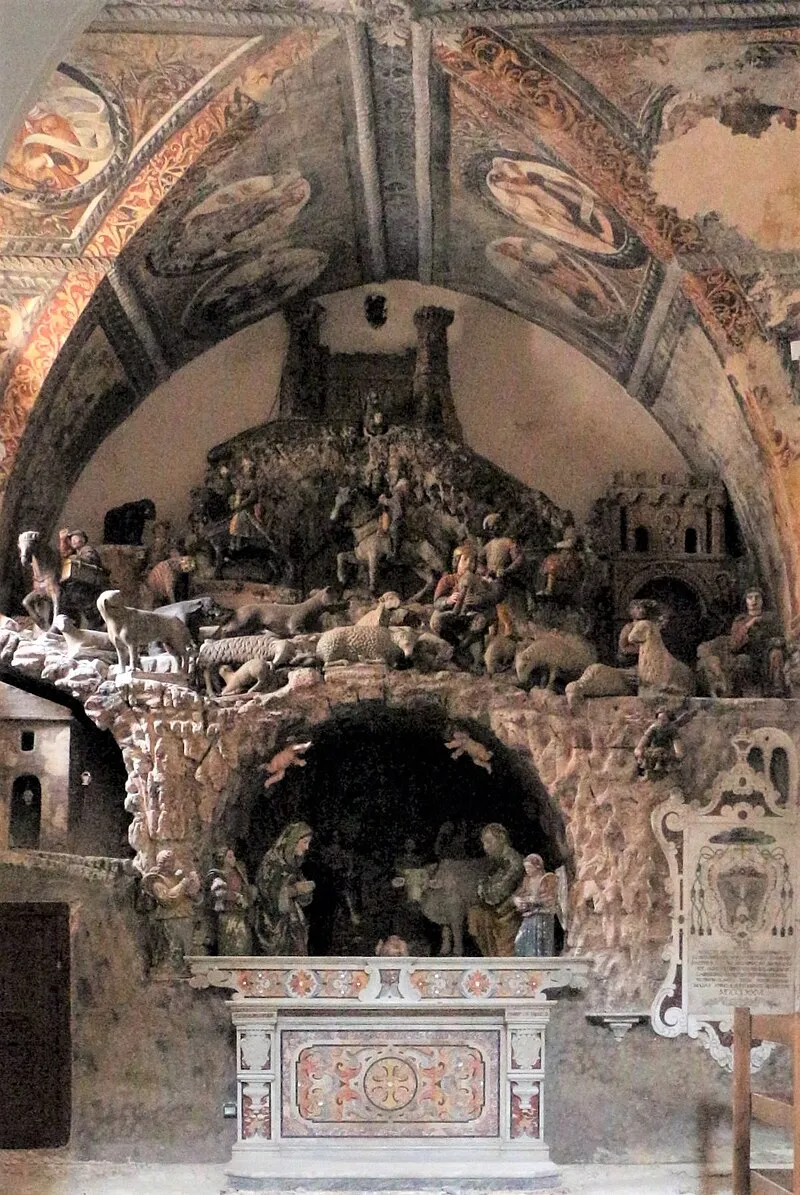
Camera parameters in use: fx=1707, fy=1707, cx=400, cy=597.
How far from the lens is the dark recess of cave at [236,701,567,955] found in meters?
15.0

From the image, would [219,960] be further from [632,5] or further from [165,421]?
[632,5]

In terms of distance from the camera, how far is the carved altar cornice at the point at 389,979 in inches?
536

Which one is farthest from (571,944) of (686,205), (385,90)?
(385,90)

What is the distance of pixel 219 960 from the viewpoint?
13602mm

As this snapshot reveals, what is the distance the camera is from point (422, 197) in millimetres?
14328

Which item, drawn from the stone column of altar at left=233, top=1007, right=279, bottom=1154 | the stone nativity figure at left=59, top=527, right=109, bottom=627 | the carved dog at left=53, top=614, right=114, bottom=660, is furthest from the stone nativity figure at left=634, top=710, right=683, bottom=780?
the stone nativity figure at left=59, top=527, right=109, bottom=627

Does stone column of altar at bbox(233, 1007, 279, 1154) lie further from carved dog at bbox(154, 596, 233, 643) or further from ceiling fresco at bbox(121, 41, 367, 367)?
ceiling fresco at bbox(121, 41, 367, 367)

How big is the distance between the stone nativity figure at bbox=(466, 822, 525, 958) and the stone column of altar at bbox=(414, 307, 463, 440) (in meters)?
3.76

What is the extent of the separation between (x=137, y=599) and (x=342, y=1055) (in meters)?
4.20

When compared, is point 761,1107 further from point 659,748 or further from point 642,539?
point 642,539

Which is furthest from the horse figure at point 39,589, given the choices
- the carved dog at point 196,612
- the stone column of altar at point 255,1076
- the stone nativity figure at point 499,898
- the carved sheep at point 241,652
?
the stone nativity figure at point 499,898

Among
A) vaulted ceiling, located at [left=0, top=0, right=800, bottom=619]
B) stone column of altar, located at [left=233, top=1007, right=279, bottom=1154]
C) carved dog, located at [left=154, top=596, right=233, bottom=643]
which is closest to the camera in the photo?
vaulted ceiling, located at [left=0, top=0, right=800, bottom=619]

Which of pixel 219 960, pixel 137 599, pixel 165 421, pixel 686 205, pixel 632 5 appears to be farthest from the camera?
pixel 165 421

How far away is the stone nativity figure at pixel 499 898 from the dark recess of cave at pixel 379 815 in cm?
61
